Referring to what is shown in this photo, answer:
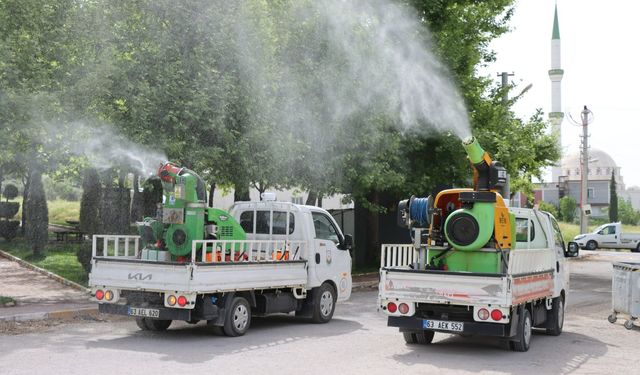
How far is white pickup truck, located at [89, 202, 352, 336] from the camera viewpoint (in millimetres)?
10320

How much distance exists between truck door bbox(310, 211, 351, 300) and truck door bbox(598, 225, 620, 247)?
37.6 meters

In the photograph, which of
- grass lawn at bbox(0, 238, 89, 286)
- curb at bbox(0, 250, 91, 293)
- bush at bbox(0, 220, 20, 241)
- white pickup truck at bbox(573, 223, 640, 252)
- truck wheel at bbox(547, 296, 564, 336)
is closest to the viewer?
truck wheel at bbox(547, 296, 564, 336)

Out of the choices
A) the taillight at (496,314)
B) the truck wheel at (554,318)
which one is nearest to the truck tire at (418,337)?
the taillight at (496,314)

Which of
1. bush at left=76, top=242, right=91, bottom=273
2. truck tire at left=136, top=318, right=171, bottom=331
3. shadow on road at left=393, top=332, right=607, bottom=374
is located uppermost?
bush at left=76, top=242, right=91, bottom=273

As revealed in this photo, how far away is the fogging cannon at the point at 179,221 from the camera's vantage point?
11273 millimetres

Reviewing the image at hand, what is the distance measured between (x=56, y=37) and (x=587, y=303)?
1323cm

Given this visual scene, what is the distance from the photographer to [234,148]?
53.6ft

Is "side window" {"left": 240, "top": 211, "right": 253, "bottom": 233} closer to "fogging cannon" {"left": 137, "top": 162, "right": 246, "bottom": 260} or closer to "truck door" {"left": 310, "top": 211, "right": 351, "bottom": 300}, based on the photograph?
"truck door" {"left": 310, "top": 211, "right": 351, "bottom": 300}

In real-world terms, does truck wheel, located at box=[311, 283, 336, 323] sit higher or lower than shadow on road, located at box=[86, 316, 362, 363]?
higher

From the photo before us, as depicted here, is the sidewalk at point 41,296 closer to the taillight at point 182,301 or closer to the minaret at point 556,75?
the taillight at point 182,301

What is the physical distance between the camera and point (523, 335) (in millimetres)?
10086

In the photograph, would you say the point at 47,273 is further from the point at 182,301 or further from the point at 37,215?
the point at 182,301

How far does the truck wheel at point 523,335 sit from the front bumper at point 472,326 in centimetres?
46

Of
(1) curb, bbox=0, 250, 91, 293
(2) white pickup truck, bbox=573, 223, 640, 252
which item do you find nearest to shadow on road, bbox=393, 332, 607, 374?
(1) curb, bbox=0, 250, 91, 293
